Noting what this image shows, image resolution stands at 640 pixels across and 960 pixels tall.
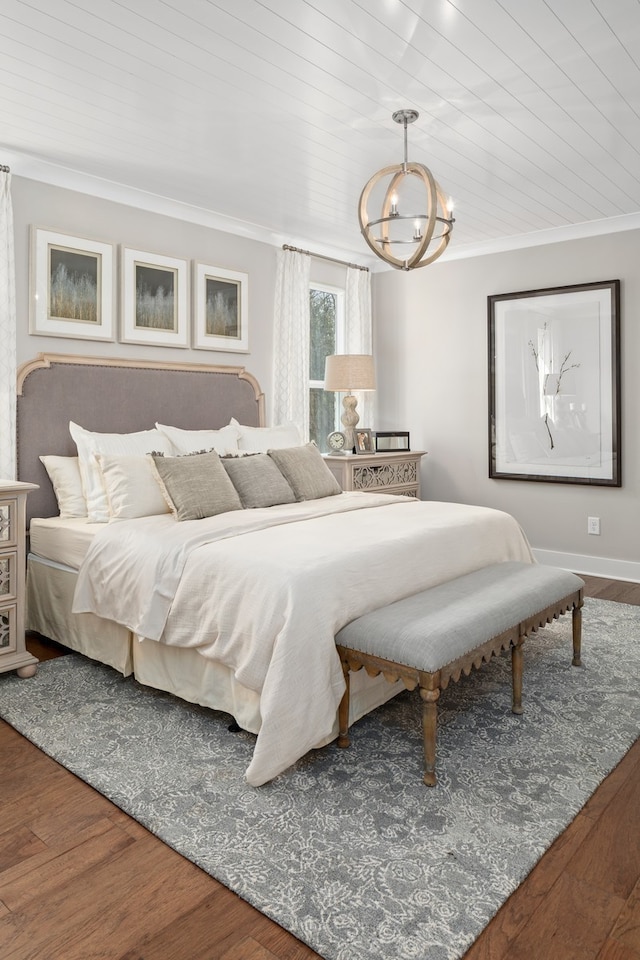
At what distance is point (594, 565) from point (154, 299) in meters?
3.56

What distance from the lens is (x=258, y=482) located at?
3439 millimetres

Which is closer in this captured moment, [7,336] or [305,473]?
[7,336]

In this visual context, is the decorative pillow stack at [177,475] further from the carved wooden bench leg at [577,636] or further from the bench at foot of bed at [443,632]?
the carved wooden bench leg at [577,636]

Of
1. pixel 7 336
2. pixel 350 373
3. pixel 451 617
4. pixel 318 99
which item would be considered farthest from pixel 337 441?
pixel 451 617

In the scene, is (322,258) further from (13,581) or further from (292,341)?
(13,581)

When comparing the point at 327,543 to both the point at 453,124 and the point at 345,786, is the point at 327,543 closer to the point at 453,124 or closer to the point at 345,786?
the point at 345,786

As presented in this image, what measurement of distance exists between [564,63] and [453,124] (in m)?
0.61

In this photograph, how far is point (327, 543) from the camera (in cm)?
258

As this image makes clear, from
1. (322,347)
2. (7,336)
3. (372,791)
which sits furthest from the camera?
(322,347)

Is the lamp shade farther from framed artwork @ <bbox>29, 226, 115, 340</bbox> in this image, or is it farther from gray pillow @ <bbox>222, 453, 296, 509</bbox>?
framed artwork @ <bbox>29, 226, 115, 340</bbox>

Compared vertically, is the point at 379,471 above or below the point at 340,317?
below

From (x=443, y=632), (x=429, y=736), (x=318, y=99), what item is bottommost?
(x=429, y=736)

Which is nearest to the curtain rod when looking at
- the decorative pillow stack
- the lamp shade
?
the lamp shade

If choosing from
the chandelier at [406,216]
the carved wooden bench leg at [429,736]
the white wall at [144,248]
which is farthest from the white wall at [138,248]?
the carved wooden bench leg at [429,736]
